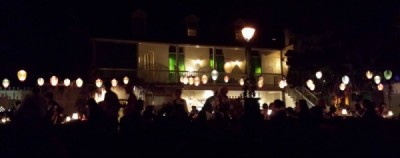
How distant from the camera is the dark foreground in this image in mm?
8719

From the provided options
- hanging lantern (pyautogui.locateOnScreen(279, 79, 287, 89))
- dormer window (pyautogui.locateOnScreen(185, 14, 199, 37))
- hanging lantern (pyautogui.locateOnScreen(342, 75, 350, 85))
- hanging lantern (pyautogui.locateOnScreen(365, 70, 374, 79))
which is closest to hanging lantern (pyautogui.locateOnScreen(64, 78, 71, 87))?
dormer window (pyautogui.locateOnScreen(185, 14, 199, 37))

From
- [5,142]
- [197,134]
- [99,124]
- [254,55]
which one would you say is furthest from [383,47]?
[5,142]

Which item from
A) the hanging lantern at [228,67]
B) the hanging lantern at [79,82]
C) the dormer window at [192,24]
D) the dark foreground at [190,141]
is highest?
the dormer window at [192,24]

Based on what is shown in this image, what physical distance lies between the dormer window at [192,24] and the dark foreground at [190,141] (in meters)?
17.0

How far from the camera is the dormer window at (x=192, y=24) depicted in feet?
89.0

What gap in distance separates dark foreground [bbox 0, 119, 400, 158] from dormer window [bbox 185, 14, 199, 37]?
17005mm

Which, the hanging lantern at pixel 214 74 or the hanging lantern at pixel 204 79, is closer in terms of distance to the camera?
the hanging lantern at pixel 214 74

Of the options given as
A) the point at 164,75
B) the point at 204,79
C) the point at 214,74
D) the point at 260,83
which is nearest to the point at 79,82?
the point at 164,75

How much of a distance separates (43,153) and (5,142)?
47.5 inches

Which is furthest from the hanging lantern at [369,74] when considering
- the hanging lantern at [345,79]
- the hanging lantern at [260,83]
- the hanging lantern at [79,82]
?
the hanging lantern at [79,82]

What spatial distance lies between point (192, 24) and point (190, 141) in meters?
18.5

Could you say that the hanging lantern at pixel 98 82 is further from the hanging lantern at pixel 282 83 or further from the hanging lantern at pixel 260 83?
the hanging lantern at pixel 282 83

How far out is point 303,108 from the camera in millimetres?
10773

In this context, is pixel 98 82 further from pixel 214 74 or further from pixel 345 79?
pixel 345 79
